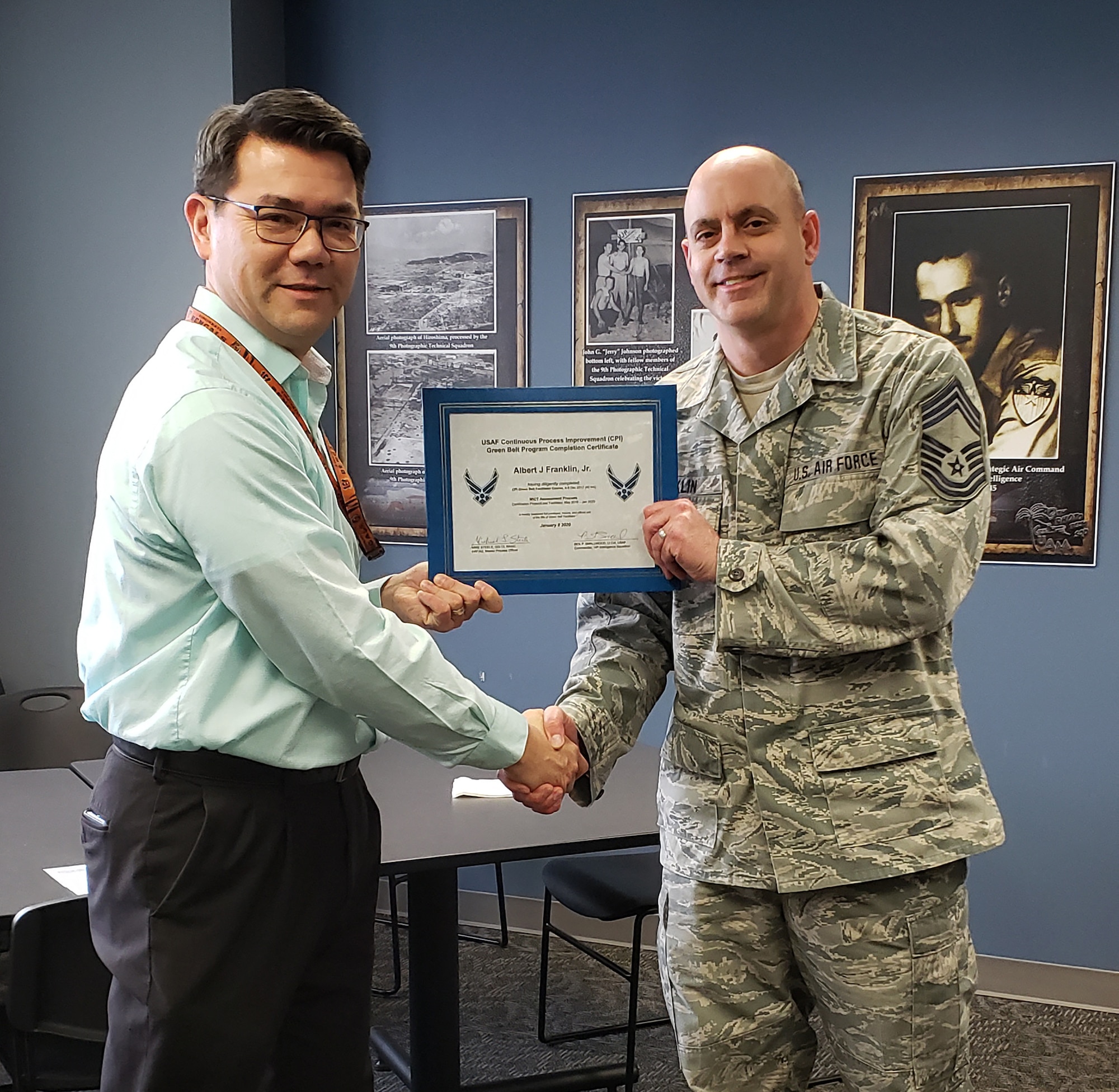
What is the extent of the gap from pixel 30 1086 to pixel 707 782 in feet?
4.36

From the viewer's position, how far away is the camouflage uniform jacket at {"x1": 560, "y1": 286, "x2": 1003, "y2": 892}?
1.69 metres

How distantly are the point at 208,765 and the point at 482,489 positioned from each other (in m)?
0.60

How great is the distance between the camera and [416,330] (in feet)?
12.5

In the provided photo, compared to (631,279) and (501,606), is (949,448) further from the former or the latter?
(631,279)

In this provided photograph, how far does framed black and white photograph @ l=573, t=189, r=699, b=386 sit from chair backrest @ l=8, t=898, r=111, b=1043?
2.25m

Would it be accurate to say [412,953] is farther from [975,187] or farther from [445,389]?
[975,187]

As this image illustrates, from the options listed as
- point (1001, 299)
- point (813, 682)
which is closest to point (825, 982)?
point (813, 682)

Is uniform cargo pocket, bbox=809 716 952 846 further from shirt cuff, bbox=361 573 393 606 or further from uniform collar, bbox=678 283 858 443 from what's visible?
shirt cuff, bbox=361 573 393 606

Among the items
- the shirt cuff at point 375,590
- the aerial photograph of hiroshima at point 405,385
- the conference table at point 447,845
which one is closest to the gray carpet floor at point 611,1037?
the conference table at point 447,845

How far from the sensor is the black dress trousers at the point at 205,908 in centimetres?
161

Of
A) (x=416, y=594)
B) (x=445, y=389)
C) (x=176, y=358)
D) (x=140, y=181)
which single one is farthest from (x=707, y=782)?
(x=140, y=181)

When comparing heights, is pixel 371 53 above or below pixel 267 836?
above

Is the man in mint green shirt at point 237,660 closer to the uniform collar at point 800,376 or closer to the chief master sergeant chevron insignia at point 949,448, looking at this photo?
the uniform collar at point 800,376

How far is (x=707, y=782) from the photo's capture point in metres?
1.82
